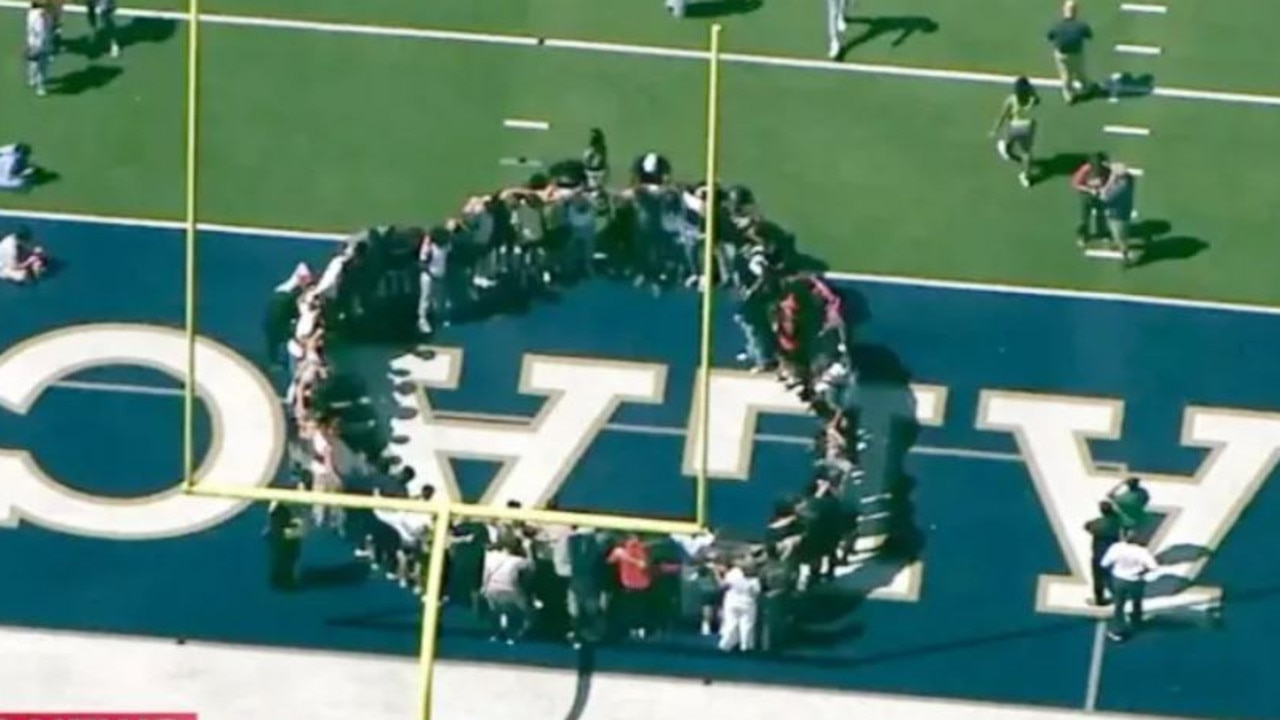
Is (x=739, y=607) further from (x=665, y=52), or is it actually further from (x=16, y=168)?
(x=16, y=168)

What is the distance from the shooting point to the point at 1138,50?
23.0 m

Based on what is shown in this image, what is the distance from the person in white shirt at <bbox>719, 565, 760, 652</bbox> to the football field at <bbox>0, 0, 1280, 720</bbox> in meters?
0.27

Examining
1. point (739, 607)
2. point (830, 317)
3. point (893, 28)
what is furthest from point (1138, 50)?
point (739, 607)

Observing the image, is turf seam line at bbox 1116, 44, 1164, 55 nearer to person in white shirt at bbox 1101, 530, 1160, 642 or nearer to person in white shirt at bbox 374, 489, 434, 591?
person in white shirt at bbox 1101, 530, 1160, 642

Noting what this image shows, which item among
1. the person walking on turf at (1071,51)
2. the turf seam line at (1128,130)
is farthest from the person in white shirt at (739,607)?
the person walking on turf at (1071,51)

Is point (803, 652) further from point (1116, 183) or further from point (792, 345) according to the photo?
point (1116, 183)

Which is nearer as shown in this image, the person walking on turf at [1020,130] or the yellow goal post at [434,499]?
the yellow goal post at [434,499]

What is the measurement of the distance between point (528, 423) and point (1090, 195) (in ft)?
17.4

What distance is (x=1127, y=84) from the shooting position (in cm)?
2288

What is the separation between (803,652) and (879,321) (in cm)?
299

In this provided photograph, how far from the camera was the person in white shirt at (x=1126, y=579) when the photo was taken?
66.7 ft

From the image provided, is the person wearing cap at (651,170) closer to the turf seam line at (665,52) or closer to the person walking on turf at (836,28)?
the turf seam line at (665,52)

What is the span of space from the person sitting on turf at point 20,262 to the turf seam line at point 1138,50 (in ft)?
32.1

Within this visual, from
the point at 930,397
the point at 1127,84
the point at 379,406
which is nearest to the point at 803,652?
the point at 930,397
